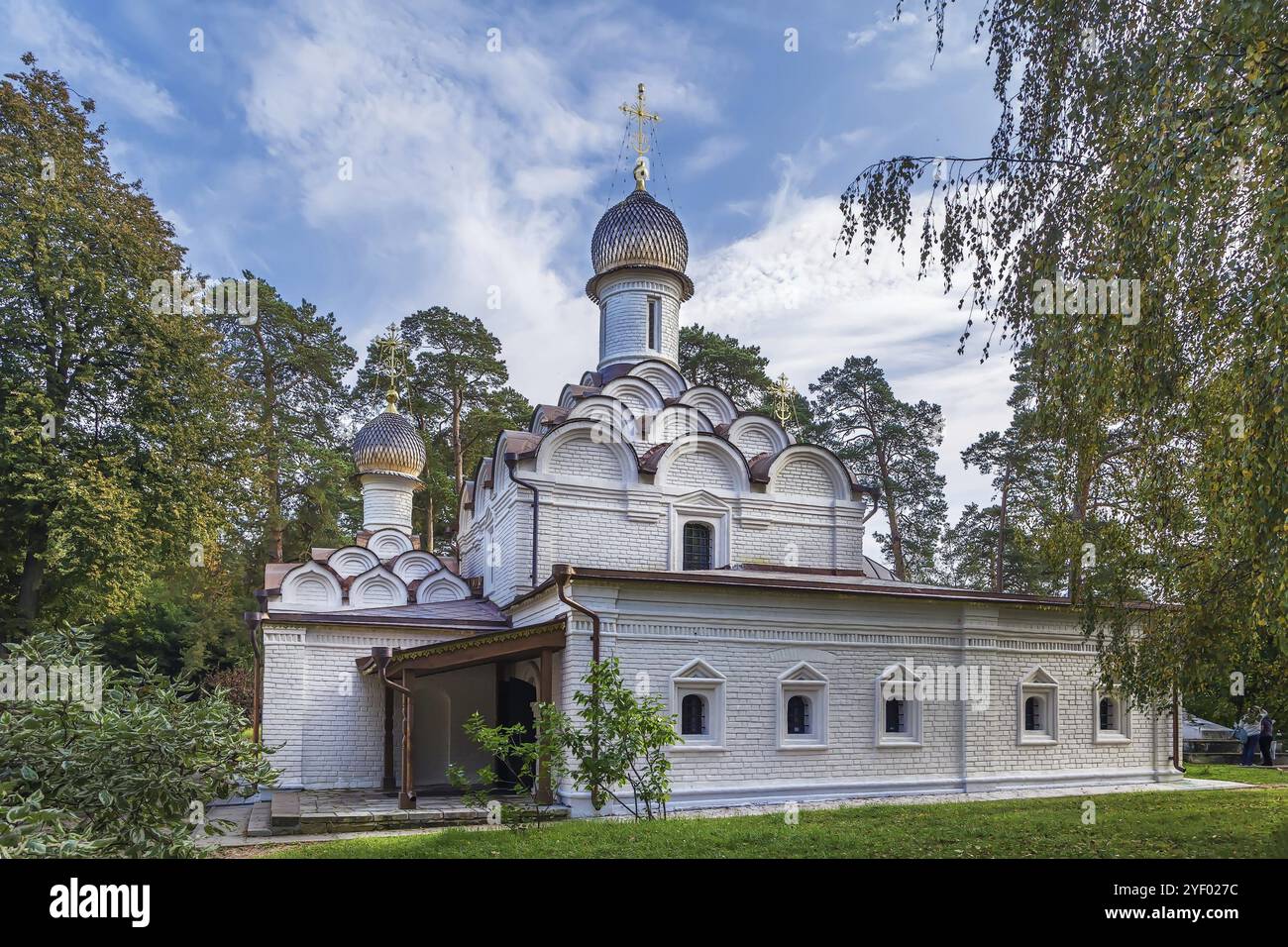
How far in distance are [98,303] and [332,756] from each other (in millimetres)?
10146

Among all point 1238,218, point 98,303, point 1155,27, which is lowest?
point 1238,218

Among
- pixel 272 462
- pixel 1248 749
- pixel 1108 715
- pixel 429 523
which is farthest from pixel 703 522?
pixel 429 523

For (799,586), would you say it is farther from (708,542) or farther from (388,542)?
(388,542)

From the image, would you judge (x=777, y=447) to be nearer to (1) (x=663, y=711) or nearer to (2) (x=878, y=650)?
(2) (x=878, y=650)

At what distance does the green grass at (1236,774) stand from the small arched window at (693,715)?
29.5ft

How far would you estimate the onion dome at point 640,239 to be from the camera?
1850 cm

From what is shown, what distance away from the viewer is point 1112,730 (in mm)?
14336

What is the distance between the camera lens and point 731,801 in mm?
11445

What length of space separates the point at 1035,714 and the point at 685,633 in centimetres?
593

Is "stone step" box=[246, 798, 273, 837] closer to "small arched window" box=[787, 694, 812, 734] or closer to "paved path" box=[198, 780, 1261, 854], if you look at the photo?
"paved path" box=[198, 780, 1261, 854]

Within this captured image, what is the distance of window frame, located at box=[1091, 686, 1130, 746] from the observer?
14.0 meters
